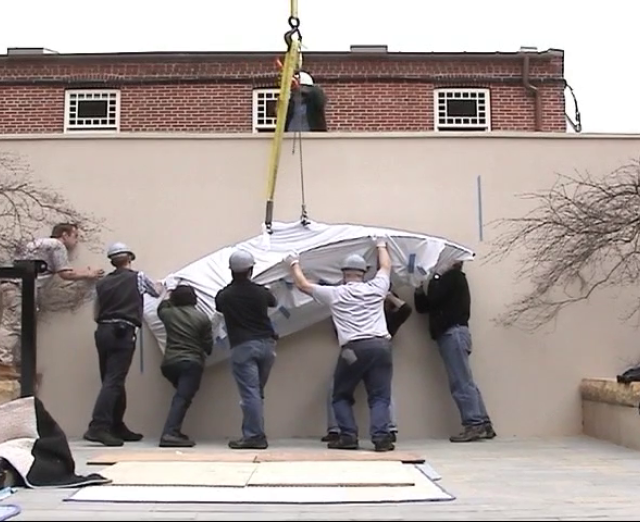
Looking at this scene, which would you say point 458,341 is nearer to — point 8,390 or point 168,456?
point 168,456

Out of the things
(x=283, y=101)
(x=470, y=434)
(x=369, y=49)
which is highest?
(x=369, y=49)

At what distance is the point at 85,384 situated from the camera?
8.00 m

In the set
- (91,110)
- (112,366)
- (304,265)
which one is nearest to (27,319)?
(112,366)

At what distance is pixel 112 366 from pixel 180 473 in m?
2.27

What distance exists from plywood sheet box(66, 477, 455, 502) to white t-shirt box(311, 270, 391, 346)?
1998 millimetres

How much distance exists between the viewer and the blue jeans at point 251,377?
22.6ft

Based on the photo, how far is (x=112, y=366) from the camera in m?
7.34

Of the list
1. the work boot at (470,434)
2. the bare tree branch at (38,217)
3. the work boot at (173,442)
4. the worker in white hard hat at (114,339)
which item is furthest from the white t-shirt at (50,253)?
the work boot at (470,434)

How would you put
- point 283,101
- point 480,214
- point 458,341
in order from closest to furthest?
point 458,341
point 480,214
point 283,101

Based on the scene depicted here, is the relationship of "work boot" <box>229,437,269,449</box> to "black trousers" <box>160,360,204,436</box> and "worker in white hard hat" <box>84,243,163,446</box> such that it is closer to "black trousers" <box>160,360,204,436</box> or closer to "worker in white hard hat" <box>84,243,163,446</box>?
"black trousers" <box>160,360,204,436</box>

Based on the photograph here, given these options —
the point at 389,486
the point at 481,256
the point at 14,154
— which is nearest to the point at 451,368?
the point at 481,256

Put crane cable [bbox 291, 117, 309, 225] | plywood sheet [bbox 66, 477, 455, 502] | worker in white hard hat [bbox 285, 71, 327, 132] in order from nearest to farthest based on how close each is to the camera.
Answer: plywood sheet [bbox 66, 477, 455, 502], crane cable [bbox 291, 117, 309, 225], worker in white hard hat [bbox 285, 71, 327, 132]

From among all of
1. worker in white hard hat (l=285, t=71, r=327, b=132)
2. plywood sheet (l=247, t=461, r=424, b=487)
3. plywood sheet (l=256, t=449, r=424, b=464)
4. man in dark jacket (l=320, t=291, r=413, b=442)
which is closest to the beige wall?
man in dark jacket (l=320, t=291, r=413, b=442)

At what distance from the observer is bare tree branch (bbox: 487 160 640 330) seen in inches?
317
